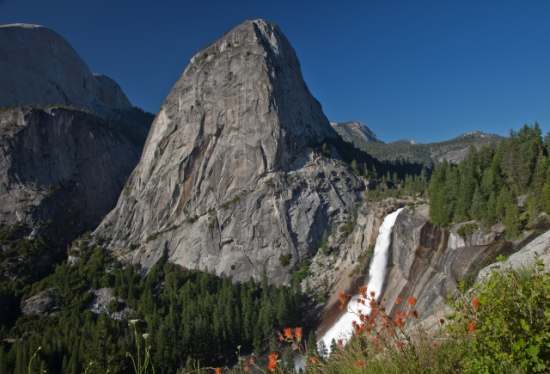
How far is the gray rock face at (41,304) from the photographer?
74894 mm

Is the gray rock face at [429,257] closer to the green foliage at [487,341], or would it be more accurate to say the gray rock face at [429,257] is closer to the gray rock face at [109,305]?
the green foliage at [487,341]

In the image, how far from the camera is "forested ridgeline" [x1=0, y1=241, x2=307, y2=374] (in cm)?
5006

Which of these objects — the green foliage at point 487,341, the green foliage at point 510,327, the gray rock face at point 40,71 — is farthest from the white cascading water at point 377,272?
the gray rock face at point 40,71

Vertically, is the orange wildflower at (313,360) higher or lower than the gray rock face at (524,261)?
lower

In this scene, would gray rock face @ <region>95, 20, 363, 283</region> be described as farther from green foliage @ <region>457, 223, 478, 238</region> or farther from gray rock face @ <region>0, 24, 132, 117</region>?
gray rock face @ <region>0, 24, 132, 117</region>

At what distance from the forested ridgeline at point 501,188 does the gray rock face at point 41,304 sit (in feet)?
231

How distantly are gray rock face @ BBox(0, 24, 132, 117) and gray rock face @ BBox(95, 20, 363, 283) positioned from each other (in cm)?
5864

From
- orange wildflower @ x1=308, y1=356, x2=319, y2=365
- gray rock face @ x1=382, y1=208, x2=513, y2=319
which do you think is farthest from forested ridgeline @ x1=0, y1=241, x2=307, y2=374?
orange wildflower @ x1=308, y1=356, x2=319, y2=365

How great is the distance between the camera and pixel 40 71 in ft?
484

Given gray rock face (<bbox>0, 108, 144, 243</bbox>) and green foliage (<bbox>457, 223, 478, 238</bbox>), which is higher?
gray rock face (<bbox>0, 108, 144, 243</bbox>)

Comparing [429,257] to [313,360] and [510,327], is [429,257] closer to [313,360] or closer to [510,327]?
[313,360]

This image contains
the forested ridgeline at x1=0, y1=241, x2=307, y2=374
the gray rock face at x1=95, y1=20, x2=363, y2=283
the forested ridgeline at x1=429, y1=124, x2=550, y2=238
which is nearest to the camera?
the forested ridgeline at x1=429, y1=124, x2=550, y2=238

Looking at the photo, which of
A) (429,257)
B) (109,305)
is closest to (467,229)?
(429,257)

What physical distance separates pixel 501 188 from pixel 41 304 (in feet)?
262
